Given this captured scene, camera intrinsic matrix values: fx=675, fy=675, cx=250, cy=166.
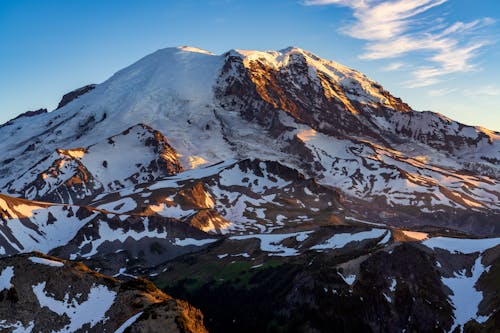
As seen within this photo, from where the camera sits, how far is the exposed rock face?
9419cm

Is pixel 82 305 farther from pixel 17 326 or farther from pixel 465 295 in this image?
pixel 465 295

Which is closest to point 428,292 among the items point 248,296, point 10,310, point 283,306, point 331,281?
point 331,281

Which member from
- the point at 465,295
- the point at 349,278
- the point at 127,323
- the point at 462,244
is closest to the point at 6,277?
the point at 127,323

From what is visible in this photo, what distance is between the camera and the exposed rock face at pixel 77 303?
9419 cm

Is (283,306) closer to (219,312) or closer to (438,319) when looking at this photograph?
(219,312)

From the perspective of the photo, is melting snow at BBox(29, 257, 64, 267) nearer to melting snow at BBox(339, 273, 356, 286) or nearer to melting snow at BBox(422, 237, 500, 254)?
melting snow at BBox(339, 273, 356, 286)

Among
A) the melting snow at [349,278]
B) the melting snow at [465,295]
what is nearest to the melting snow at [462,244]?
the melting snow at [465,295]

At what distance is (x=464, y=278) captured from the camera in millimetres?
175125

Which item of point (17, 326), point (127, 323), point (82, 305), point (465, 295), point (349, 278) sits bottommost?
point (465, 295)

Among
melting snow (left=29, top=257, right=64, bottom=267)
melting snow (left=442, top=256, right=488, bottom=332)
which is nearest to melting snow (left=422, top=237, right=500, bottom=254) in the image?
melting snow (left=442, top=256, right=488, bottom=332)

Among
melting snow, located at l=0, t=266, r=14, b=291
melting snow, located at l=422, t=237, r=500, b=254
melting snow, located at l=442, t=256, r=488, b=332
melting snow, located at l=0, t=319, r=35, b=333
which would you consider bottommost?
melting snow, located at l=442, t=256, r=488, b=332

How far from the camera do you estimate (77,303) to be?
10125cm

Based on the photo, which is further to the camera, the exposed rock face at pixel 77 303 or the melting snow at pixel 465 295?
the melting snow at pixel 465 295

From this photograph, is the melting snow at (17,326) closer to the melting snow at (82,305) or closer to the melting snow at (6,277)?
the melting snow at (82,305)
